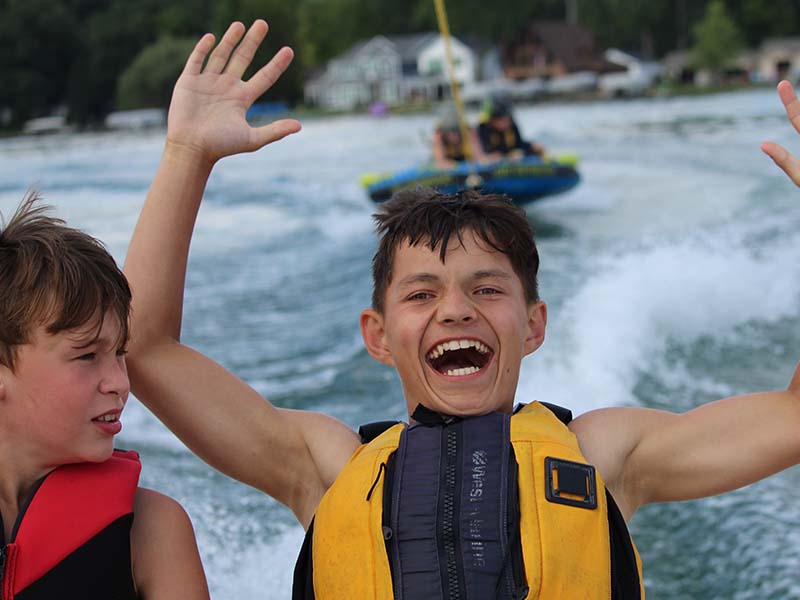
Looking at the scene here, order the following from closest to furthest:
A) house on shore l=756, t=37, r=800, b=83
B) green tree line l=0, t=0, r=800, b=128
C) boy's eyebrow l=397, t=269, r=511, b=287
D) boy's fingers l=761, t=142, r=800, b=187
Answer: boy's fingers l=761, t=142, r=800, b=187
boy's eyebrow l=397, t=269, r=511, b=287
green tree line l=0, t=0, r=800, b=128
house on shore l=756, t=37, r=800, b=83

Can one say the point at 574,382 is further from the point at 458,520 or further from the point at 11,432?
the point at 11,432

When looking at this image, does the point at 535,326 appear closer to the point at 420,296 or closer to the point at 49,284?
the point at 420,296

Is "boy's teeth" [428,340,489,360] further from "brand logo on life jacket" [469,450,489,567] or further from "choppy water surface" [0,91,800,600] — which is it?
"choppy water surface" [0,91,800,600]

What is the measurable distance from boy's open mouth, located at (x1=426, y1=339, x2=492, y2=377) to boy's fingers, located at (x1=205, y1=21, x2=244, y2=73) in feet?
2.23

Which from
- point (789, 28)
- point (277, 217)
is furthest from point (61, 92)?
point (277, 217)

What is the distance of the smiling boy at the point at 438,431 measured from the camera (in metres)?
1.58

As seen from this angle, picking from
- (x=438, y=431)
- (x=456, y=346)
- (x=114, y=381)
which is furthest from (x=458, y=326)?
(x=114, y=381)

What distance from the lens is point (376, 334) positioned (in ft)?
6.39

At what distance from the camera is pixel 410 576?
1560 mm

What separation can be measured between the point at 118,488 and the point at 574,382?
3252 mm

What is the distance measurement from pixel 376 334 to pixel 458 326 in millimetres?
248

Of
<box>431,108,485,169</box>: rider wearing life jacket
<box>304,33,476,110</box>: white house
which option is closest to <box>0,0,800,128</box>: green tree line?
<box>304,33,476,110</box>: white house

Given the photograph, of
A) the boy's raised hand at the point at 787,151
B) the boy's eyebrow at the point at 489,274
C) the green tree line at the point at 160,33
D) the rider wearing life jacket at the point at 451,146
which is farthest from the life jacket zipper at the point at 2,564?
the green tree line at the point at 160,33

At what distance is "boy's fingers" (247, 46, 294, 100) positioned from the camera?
1.88 meters
